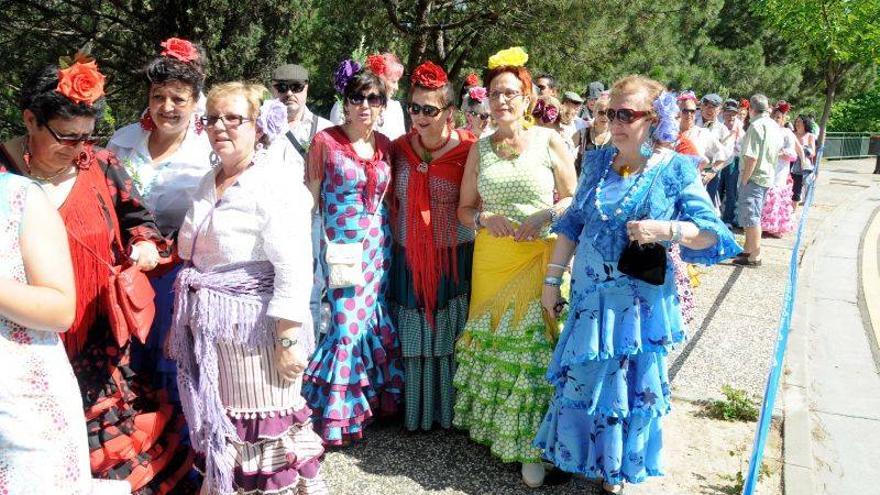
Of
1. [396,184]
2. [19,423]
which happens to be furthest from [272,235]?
[396,184]

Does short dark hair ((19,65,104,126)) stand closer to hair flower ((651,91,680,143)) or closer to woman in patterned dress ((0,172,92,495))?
woman in patterned dress ((0,172,92,495))

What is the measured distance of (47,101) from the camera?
2301mm

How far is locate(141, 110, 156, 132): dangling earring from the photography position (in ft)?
10.2

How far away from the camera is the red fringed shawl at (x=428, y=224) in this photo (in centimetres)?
364

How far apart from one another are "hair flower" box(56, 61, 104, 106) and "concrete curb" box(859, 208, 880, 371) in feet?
19.4

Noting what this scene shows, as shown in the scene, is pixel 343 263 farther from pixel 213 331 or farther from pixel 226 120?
pixel 226 120

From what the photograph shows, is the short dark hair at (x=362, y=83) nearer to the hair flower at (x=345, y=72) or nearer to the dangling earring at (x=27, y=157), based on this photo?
the hair flower at (x=345, y=72)

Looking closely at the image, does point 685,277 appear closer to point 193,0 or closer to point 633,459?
point 633,459

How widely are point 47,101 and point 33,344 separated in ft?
2.84

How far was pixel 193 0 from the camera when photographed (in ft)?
32.5

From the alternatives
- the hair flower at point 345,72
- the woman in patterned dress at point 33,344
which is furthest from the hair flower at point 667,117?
the woman in patterned dress at point 33,344

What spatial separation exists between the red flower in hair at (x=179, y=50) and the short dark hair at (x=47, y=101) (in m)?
0.63

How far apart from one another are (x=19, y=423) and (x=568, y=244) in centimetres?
226

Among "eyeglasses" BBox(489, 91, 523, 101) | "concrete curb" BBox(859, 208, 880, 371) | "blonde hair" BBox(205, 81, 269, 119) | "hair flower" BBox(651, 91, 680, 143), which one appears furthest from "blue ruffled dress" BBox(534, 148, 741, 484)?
"concrete curb" BBox(859, 208, 880, 371)
